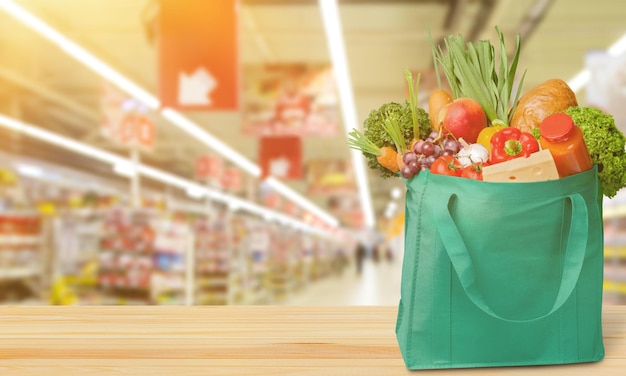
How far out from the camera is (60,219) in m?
9.51

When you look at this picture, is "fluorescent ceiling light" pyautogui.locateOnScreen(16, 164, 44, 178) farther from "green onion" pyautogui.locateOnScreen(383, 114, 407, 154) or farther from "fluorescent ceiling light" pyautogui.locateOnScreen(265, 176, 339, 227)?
"green onion" pyautogui.locateOnScreen(383, 114, 407, 154)

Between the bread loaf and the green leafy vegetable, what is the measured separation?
5 centimetres

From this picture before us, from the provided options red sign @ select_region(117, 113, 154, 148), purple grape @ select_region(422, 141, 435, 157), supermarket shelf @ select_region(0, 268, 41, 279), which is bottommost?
supermarket shelf @ select_region(0, 268, 41, 279)

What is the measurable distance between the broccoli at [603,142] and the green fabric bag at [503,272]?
0.14ft

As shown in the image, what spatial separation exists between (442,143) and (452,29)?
787 cm

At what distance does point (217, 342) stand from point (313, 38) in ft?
30.5

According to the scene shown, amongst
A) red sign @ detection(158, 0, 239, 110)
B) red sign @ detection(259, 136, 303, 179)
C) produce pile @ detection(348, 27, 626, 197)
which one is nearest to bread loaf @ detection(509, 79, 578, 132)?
produce pile @ detection(348, 27, 626, 197)

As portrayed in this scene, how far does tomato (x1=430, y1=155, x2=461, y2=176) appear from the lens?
119cm

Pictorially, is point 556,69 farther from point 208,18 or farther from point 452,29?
point 208,18

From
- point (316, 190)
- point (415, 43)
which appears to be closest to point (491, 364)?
point (415, 43)

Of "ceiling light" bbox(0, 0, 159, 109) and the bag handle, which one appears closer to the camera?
the bag handle

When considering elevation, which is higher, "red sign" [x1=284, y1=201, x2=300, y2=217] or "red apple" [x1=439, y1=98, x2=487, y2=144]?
"red apple" [x1=439, y1=98, x2=487, y2=144]

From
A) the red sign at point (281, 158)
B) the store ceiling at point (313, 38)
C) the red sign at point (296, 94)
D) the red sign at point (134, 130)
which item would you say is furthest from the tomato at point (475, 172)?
the red sign at point (281, 158)

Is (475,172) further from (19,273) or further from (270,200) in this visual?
(270,200)
